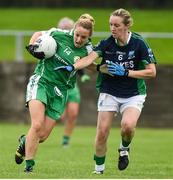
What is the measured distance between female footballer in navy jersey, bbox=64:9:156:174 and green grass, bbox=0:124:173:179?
21.7 inches

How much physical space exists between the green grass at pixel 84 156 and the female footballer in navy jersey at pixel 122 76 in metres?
0.55

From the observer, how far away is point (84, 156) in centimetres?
1473

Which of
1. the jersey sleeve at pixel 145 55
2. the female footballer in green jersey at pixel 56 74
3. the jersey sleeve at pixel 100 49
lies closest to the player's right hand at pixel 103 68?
the jersey sleeve at pixel 100 49

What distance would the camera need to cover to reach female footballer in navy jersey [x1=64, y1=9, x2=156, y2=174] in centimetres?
1159

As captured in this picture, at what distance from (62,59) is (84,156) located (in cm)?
318

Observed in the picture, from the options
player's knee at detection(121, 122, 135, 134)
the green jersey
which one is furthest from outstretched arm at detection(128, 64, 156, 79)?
the green jersey

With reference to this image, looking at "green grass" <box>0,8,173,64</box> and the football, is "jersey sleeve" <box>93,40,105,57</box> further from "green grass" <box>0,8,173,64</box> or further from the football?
"green grass" <box>0,8,173,64</box>

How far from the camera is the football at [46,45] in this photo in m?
11.7

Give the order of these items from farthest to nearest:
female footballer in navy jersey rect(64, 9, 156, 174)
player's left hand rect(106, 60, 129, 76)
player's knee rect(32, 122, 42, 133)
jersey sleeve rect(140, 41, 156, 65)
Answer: jersey sleeve rect(140, 41, 156, 65), female footballer in navy jersey rect(64, 9, 156, 174), player's left hand rect(106, 60, 129, 76), player's knee rect(32, 122, 42, 133)

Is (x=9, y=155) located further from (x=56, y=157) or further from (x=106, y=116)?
(x=106, y=116)

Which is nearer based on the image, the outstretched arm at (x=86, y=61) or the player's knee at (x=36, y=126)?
→ the player's knee at (x=36, y=126)

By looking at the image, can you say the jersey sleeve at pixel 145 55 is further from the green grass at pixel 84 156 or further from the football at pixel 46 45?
the green grass at pixel 84 156

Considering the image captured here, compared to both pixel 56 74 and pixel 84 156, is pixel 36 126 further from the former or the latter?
pixel 84 156

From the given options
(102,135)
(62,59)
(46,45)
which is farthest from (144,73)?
(46,45)
